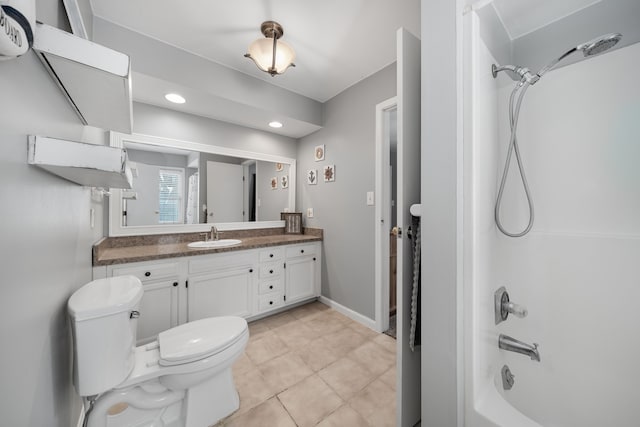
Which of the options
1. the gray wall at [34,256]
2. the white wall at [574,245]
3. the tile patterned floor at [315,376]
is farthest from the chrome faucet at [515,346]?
the gray wall at [34,256]

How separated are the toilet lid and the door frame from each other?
51.0 inches

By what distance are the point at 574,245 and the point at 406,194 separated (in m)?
0.96

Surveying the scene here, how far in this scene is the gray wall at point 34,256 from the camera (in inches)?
19.7

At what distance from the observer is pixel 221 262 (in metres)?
2.01

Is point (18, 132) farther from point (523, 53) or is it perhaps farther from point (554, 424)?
point (554, 424)

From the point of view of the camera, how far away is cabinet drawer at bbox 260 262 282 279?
89.4 inches

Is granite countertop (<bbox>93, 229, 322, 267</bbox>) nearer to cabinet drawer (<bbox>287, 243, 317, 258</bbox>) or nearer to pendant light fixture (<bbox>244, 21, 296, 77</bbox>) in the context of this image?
cabinet drawer (<bbox>287, 243, 317, 258</bbox>)

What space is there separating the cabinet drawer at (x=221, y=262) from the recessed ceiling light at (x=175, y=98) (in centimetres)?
140

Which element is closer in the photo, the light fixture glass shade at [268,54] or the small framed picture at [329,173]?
the light fixture glass shade at [268,54]

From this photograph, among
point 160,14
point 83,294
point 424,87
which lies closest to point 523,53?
point 424,87

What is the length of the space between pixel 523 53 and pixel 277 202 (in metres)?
2.50

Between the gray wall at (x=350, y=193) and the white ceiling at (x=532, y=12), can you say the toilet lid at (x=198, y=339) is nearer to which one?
the gray wall at (x=350, y=193)

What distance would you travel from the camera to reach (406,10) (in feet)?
4.79

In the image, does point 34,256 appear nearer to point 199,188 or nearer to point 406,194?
point 406,194
